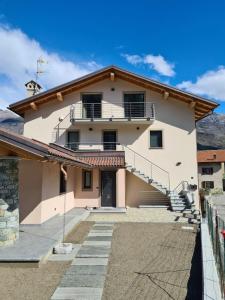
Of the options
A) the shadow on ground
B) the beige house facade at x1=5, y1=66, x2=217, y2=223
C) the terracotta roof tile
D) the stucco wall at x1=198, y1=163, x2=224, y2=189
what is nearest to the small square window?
the stucco wall at x1=198, y1=163, x2=224, y2=189

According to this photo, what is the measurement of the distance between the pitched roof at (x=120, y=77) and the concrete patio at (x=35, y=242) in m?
11.1

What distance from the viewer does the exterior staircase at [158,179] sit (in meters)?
17.0

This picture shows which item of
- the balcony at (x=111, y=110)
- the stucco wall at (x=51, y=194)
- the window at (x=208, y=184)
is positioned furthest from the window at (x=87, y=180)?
the window at (x=208, y=184)

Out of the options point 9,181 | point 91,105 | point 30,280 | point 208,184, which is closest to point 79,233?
point 9,181

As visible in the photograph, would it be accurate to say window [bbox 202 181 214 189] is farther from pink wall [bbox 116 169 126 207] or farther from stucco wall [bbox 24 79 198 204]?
pink wall [bbox 116 169 126 207]

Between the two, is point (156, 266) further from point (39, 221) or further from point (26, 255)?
point (39, 221)

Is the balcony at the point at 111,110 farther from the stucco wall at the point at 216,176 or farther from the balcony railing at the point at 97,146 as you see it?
the stucco wall at the point at 216,176

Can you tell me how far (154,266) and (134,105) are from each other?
14779 mm

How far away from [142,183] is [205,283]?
45.8 ft

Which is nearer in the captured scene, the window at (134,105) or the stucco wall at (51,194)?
the stucco wall at (51,194)

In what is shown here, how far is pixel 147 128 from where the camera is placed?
64.0ft

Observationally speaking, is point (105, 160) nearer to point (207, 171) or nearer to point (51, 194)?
point (51, 194)

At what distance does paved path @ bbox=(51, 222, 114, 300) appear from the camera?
506 cm

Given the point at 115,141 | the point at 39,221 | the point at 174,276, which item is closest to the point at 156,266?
the point at 174,276
